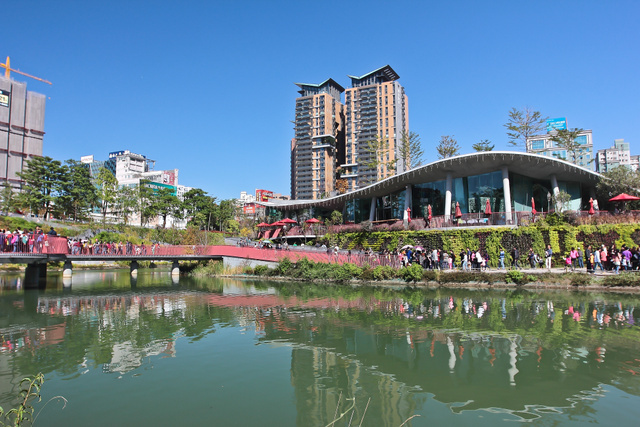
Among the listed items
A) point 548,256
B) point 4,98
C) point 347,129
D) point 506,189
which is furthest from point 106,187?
point 347,129

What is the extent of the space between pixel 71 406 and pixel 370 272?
774 inches

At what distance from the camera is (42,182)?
5644 centimetres

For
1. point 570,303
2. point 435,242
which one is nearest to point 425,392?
point 570,303

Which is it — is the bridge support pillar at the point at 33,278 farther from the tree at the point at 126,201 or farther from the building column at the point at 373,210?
the tree at the point at 126,201

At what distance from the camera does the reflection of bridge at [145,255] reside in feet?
75.2

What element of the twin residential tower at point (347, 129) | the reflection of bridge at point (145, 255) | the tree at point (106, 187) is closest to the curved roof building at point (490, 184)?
the reflection of bridge at point (145, 255)

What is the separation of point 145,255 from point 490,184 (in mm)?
28386

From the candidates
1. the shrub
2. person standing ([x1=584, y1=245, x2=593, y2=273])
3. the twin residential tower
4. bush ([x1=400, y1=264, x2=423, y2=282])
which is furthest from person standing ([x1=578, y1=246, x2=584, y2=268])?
the twin residential tower

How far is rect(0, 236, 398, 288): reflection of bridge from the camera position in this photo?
22.9 metres

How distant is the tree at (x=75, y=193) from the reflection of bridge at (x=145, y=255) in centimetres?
3284

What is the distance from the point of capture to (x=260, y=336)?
1060 centimetres

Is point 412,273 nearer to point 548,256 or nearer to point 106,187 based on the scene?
point 548,256

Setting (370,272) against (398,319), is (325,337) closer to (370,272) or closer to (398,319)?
(398,319)

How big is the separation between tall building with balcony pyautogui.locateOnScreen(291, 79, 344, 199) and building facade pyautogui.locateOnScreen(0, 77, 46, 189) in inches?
2703
